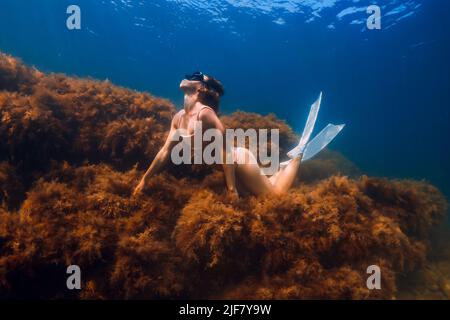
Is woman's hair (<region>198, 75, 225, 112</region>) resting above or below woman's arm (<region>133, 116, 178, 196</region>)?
above

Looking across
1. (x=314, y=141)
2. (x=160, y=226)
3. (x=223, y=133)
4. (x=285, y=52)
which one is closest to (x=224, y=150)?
(x=223, y=133)

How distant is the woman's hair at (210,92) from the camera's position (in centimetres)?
484

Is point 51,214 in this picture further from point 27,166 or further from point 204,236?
point 204,236

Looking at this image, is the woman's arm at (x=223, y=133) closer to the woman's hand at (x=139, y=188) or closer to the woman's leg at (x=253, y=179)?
the woman's leg at (x=253, y=179)

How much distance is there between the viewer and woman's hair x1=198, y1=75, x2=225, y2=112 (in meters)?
4.84

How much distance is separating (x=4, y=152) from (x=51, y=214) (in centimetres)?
195

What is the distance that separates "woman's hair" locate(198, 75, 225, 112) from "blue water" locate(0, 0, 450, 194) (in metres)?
9.27

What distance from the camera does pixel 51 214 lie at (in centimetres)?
379

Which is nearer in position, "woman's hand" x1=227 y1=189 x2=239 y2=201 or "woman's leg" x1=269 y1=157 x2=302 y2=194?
"woman's hand" x1=227 y1=189 x2=239 y2=201

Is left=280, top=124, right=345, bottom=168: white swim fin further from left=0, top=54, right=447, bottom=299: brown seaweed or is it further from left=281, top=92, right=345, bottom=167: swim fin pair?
left=0, top=54, right=447, bottom=299: brown seaweed

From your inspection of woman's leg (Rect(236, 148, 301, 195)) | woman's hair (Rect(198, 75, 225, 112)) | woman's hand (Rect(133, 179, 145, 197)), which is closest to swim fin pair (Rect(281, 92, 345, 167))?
woman's leg (Rect(236, 148, 301, 195))

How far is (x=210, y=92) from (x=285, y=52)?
44.8 meters

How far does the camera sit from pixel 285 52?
4512 centimetres

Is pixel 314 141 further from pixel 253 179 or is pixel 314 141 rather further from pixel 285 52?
pixel 285 52
